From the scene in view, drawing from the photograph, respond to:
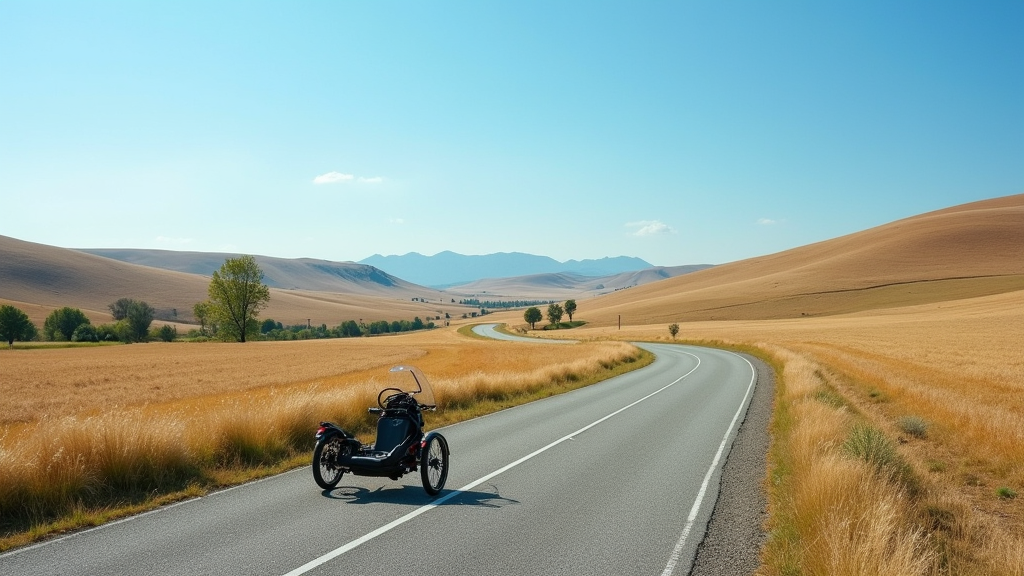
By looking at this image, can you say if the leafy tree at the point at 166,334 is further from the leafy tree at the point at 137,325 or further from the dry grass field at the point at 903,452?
the dry grass field at the point at 903,452

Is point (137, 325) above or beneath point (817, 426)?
beneath

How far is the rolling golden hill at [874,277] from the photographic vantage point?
351 ft

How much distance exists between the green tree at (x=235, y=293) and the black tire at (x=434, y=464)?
81.2m

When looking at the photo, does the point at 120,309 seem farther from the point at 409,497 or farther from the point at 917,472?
the point at 917,472

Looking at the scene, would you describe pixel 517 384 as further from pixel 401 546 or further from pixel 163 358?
pixel 163 358

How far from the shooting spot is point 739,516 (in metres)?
8.55

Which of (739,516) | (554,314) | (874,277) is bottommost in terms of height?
(739,516)

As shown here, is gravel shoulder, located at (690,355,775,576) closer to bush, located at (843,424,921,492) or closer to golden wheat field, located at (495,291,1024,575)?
golden wheat field, located at (495,291,1024,575)

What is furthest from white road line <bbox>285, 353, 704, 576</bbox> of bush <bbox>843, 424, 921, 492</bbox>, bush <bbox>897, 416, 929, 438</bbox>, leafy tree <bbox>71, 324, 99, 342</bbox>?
leafy tree <bbox>71, 324, 99, 342</bbox>

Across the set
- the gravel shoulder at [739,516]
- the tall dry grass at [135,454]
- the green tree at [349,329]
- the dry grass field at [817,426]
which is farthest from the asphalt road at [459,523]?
the green tree at [349,329]

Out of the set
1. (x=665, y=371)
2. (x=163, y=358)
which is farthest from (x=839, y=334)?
(x=163, y=358)

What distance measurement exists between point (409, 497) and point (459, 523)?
1614mm

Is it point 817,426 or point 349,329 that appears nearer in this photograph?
point 817,426

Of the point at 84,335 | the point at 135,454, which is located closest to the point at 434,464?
the point at 135,454
